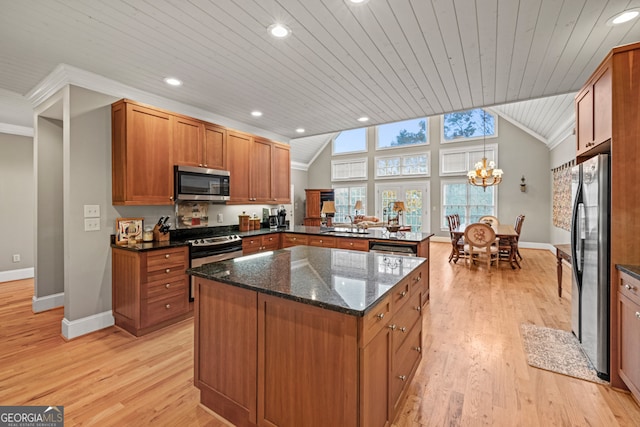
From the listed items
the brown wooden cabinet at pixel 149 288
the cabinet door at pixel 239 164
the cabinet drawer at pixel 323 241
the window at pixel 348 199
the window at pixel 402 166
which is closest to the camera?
the brown wooden cabinet at pixel 149 288

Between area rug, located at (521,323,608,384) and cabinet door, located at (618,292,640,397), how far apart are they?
0.29m

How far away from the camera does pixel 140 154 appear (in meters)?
3.11

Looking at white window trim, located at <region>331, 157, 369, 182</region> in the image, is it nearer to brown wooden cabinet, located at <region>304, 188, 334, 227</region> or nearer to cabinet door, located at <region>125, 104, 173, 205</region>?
brown wooden cabinet, located at <region>304, 188, 334, 227</region>

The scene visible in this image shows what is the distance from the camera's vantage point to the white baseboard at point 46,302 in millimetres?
3481

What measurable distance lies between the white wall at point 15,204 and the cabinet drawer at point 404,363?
6.40m

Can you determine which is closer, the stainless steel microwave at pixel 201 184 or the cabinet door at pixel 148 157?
the cabinet door at pixel 148 157

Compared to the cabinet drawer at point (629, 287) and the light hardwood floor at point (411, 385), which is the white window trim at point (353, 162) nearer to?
the light hardwood floor at point (411, 385)

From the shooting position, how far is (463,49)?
2482 millimetres

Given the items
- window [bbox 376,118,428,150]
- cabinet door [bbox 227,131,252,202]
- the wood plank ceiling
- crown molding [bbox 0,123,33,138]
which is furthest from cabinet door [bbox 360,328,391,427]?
window [bbox 376,118,428,150]

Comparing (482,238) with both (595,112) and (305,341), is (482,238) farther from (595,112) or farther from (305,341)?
(305,341)

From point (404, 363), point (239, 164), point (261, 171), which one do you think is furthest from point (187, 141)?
point (404, 363)

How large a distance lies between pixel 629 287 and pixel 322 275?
79.1 inches

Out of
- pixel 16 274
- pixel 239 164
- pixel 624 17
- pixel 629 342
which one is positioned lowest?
pixel 16 274

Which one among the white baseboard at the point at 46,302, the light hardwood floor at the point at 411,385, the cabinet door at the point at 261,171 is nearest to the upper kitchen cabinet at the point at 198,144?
the cabinet door at the point at 261,171
